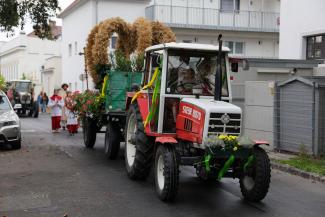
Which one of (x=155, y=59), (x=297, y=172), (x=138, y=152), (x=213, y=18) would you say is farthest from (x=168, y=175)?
(x=213, y=18)

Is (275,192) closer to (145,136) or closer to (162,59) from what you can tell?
(145,136)

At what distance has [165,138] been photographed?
27.1 ft

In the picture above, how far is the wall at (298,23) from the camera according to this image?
20484 millimetres


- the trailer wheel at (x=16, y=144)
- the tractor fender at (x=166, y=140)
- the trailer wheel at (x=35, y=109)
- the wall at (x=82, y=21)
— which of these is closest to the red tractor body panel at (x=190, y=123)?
the tractor fender at (x=166, y=140)

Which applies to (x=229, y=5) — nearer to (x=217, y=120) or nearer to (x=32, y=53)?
(x=217, y=120)

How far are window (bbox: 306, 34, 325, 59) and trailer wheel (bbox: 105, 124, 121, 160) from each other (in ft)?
37.8

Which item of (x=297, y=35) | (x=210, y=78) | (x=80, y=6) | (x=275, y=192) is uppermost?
(x=80, y=6)

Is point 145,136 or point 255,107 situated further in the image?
point 255,107

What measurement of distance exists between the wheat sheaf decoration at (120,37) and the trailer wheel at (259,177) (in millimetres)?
5655

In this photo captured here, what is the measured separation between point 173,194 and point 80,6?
31052 mm

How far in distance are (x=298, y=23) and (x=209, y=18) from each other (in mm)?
12800

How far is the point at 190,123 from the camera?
8297 mm

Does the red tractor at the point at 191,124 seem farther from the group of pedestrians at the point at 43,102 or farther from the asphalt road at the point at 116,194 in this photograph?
the group of pedestrians at the point at 43,102

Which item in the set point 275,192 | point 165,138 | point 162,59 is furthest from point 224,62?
point 275,192
